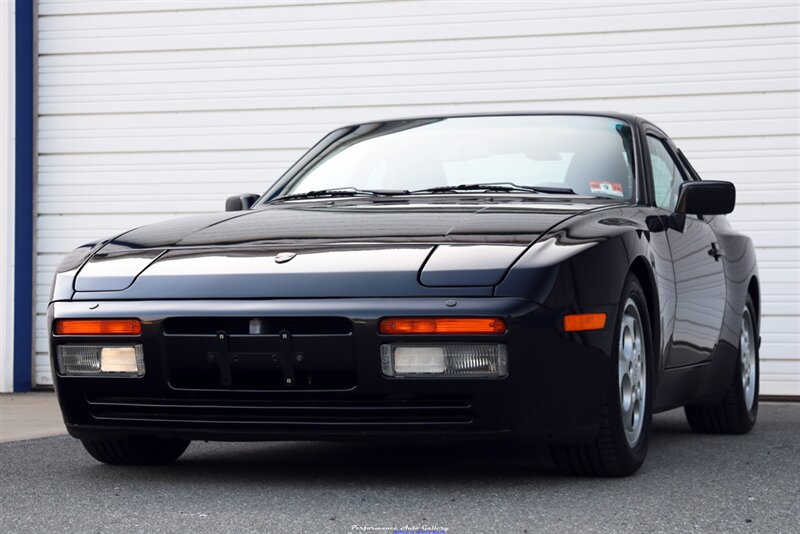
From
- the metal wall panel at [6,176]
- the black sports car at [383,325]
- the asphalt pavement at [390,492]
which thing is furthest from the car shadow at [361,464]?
the metal wall panel at [6,176]

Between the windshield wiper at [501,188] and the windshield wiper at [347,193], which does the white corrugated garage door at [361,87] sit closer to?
the windshield wiper at [347,193]

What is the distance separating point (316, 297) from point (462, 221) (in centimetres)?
59

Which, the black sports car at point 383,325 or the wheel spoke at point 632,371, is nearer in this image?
the black sports car at point 383,325

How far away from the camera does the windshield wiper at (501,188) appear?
16.3 ft

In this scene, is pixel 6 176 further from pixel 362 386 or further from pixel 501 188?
pixel 362 386

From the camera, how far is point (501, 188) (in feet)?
16.4

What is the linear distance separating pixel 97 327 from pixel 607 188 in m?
1.91

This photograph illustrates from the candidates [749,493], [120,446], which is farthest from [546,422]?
[120,446]

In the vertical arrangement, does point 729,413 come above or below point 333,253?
below

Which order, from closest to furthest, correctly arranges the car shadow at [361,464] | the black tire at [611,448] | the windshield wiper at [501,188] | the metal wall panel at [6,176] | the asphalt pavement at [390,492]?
1. the asphalt pavement at [390,492]
2. the black tire at [611,448]
3. the car shadow at [361,464]
4. the windshield wiper at [501,188]
5. the metal wall panel at [6,176]

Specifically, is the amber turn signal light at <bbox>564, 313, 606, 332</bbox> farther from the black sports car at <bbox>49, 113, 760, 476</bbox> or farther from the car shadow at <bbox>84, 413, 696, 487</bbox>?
the car shadow at <bbox>84, 413, 696, 487</bbox>

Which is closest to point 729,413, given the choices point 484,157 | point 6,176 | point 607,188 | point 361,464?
point 607,188

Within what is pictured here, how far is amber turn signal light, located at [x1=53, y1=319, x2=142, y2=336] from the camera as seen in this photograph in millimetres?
4215

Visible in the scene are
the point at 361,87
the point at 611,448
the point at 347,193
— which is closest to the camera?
the point at 611,448
